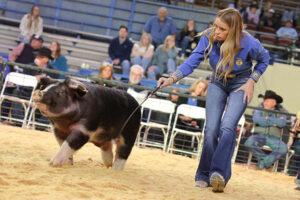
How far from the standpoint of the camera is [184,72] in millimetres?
4430

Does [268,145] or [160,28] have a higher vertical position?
[160,28]

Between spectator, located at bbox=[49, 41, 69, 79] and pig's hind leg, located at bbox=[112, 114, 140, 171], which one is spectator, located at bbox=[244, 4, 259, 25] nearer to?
spectator, located at bbox=[49, 41, 69, 79]

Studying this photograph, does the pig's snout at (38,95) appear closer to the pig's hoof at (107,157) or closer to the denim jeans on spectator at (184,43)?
the pig's hoof at (107,157)

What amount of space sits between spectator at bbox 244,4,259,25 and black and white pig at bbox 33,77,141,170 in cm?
982

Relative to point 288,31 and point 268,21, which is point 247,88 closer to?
point 288,31

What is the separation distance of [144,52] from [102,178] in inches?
299

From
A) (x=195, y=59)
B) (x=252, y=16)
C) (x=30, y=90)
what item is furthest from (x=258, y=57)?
(x=252, y=16)

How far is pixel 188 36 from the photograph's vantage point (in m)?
12.7

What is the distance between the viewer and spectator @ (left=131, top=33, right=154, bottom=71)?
37.1ft

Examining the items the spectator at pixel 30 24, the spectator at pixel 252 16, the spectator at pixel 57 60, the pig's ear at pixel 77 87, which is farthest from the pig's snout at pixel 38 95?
the spectator at pixel 252 16

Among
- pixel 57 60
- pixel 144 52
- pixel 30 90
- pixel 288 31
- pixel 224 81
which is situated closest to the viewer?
pixel 224 81

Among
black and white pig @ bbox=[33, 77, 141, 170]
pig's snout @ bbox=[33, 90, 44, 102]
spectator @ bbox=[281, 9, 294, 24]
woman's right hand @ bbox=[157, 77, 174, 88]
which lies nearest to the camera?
pig's snout @ bbox=[33, 90, 44, 102]

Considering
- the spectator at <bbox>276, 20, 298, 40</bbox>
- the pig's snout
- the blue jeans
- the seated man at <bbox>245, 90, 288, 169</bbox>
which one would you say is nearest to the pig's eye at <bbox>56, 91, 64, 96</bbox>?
the pig's snout

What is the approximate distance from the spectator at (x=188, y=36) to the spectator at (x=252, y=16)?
6.65 ft
